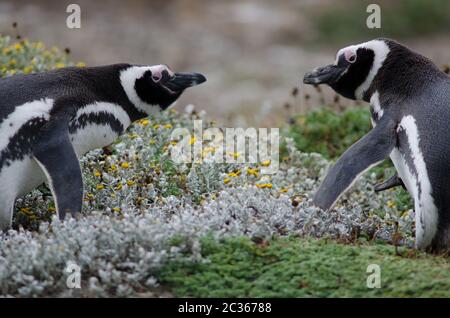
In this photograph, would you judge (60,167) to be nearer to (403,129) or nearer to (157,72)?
(157,72)

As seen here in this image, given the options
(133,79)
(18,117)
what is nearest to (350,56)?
(133,79)

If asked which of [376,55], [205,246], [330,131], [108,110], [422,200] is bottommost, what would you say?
[205,246]

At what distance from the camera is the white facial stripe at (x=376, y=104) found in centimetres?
598

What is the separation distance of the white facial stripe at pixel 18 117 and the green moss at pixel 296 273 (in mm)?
1585

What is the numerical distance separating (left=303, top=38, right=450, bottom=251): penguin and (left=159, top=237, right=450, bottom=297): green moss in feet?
1.57

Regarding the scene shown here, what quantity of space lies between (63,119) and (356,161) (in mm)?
2080

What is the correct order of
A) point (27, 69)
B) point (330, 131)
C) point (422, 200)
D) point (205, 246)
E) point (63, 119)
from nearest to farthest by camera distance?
point (205, 246) → point (422, 200) → point (63, 119) → point (27, 69) → point (330, 131)

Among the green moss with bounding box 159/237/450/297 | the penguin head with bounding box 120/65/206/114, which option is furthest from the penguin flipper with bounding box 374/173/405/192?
the penguin head with bounding box 120/65/206/114

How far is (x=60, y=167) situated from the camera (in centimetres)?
536

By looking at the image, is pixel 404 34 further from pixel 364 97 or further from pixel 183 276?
pixel 183 276

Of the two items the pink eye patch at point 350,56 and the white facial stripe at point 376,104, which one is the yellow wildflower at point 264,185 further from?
the pink eye patch at point 350,56

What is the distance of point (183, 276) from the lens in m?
4.61

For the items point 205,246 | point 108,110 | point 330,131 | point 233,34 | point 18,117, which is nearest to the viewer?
point 205,246

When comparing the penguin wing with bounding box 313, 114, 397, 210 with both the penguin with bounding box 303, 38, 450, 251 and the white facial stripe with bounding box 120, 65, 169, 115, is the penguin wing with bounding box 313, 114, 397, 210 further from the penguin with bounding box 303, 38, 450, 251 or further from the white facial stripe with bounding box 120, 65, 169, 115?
the white facial stripe with bounding box 120, 65, 169, 115
